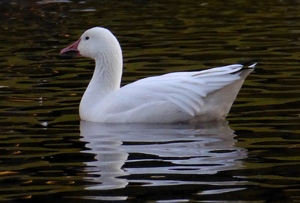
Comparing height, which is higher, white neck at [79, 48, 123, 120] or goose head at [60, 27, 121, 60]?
goose head at [60, 27, 121, 60]

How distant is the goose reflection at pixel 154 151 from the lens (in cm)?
842

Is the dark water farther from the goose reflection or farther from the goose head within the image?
the goose head

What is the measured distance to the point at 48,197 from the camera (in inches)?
304

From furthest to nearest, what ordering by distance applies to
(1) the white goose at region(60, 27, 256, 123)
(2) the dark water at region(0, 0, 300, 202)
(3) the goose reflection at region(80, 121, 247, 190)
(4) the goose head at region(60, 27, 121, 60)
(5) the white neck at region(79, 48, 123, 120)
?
1. (4) the goose head at region(60, 27, 121, 60)
2. (5) the white neck at region(79, 48, 123, 120)
3. (1) the white goose at region(60, 27, 256, 123)
4. (3) the goose reflection at region(80, 121, 247, 190)
5. (2) the dark water at region(0, 0, 300, 202)

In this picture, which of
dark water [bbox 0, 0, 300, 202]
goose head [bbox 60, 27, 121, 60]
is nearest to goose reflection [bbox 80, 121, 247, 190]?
dark water [bbox 0, 0, 300, 202]

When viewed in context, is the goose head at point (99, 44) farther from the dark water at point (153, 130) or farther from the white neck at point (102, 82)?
the dark water at point (153, 130)

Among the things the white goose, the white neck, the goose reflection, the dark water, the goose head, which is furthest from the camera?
the goose head

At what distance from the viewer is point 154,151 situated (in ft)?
30.9

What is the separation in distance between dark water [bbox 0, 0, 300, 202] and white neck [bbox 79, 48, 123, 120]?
0.90 ft

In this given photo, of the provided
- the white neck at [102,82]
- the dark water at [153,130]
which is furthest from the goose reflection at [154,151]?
the white neck at [102,82]

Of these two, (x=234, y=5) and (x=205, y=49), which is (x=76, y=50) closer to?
(x=205, y=49)

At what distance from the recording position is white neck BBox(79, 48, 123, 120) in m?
11.6

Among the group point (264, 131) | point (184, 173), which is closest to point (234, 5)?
point (264, 131)

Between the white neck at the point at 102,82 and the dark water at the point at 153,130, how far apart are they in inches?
10.8
